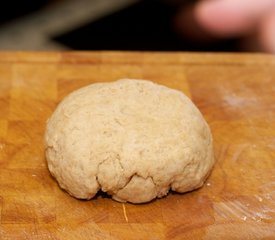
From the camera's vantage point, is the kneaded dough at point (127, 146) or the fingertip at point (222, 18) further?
the fingertip at point (222, 18)

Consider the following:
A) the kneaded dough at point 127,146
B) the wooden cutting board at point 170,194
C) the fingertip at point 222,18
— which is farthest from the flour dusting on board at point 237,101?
the fingertip at point 222,18

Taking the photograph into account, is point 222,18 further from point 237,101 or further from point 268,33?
point 237,101

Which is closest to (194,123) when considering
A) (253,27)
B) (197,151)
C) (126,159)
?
(197,151)

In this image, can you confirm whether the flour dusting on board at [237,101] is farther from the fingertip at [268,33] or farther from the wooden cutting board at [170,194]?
the fingertip at [268,33]

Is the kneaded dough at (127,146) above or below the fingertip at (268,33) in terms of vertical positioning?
below

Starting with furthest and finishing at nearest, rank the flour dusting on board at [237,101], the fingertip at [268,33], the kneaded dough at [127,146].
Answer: the fingertip at [268,33]
the flour dusting on board at [237,101]
the kneaded dough at [127,146]

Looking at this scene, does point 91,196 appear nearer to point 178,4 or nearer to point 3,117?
point 3,117

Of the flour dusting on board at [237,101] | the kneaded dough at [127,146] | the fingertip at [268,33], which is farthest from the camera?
the fingertip at [268,33]

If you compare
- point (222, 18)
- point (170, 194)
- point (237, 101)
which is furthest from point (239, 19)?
point (170, 194)
